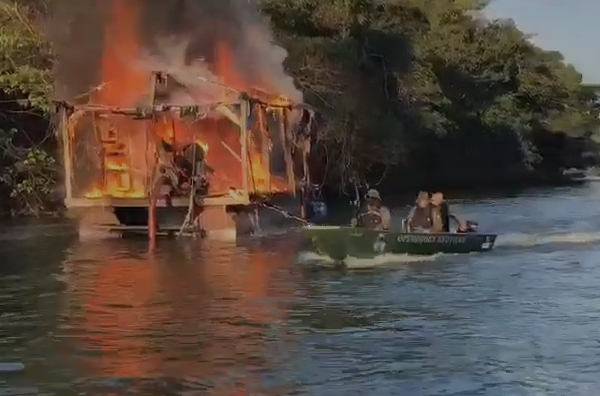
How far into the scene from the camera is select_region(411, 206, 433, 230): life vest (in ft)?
90.2

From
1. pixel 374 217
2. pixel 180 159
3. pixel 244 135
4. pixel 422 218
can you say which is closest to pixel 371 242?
pixel 374 217

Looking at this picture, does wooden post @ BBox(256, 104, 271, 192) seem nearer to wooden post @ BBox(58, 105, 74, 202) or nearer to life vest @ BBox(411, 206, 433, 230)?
wooden post @ BBox(58, 105, 74, 202)

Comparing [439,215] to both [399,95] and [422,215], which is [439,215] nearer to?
[422,215]

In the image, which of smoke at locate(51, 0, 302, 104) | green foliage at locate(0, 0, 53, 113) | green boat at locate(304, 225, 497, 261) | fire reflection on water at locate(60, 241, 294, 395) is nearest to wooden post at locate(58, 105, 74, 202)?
smoke at locate(51, 0, 302, 104)

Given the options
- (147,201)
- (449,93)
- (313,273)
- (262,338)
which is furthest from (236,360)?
(449,93)

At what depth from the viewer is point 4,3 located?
4169 cm

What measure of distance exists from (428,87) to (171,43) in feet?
91.3

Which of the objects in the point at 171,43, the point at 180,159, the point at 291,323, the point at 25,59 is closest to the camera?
the point at 291,323

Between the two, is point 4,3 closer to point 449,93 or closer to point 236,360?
point 236,360

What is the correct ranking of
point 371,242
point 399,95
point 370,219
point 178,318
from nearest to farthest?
point 178,318
point 371,242
point 370,219
point 399,95

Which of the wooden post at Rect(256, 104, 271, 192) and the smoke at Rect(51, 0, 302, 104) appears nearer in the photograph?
the wooden post at Rect(256, 104, 271, 192)

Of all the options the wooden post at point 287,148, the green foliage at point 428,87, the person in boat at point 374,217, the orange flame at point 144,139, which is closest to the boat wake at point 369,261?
the person in boat at point 374,217

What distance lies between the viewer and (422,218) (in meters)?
27.5

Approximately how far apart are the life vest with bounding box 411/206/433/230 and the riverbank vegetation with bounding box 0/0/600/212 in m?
17.2
